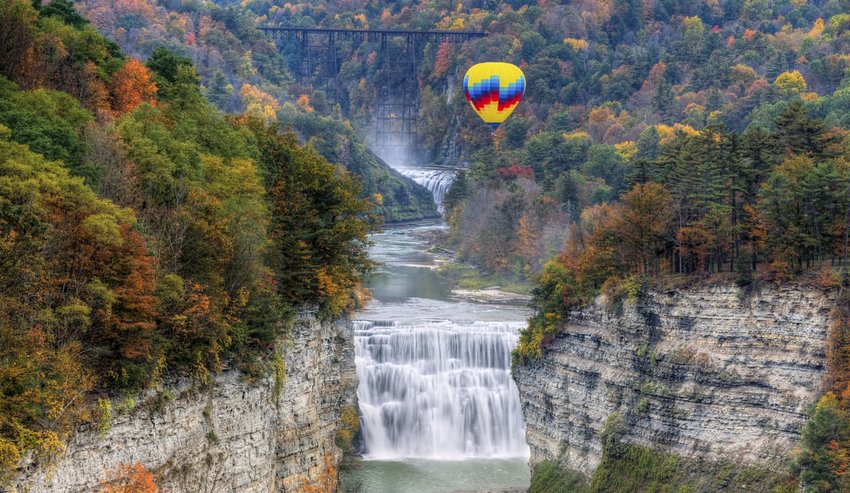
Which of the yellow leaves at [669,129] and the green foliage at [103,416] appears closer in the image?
the green foliage at [103,416]

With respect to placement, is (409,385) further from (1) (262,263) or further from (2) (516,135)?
(2) (516,135)

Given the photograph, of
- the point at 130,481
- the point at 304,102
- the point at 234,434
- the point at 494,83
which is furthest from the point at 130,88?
the point at 304,102

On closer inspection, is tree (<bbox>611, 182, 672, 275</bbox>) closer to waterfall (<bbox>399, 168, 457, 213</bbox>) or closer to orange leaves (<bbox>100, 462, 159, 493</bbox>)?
orange leaves (<bbox>100, 462, 159, 493</bbox>)

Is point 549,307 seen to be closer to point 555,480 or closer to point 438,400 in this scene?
point 555,480

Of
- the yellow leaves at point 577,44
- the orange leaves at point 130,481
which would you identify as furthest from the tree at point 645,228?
the yellow leaves at point 577,44

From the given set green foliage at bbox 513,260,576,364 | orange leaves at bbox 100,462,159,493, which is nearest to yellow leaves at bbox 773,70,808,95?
green foliage at bbox 513,260,576,364

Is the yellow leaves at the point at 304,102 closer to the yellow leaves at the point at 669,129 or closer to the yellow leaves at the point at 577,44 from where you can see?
the yellow leaves at the point at 577,44
